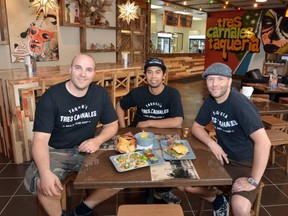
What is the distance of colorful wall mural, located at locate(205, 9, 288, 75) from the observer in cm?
993

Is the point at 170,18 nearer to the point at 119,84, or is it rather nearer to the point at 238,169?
the point at 119,84

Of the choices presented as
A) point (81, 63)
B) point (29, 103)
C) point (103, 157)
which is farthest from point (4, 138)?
point (103, 157)

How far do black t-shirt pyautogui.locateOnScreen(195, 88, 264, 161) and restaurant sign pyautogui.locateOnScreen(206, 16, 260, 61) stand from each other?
32.6 feet

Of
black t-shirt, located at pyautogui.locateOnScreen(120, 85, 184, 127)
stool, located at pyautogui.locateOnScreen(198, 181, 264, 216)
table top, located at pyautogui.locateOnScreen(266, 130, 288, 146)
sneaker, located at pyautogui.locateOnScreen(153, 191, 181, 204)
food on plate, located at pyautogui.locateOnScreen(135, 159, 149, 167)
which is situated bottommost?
sneaker, located at pyautogui.locateOnScreen(153, 191, 181, 204)

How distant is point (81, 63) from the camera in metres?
1.90

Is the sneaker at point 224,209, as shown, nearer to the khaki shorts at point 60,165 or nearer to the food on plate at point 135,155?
the food on plate at point 135,155

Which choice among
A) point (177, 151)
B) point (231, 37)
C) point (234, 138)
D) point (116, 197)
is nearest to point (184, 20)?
point (231, 37)

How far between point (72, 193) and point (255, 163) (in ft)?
6.21

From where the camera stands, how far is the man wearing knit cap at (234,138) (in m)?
1.62

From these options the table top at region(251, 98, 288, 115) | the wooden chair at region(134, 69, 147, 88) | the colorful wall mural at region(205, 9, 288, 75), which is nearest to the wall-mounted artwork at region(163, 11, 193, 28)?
the colorful wall mural at region(205, 9, 288, 75)

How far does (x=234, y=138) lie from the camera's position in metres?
1.90

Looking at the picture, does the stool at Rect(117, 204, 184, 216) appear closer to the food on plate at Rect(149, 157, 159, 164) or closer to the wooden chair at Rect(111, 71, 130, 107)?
the food on plate at Rect(149, 157, 159, 164)

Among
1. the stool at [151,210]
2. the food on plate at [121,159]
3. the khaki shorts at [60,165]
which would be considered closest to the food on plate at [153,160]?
the food on plate at [121,159]

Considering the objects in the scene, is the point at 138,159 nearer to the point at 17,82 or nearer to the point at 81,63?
the point at 81,63
